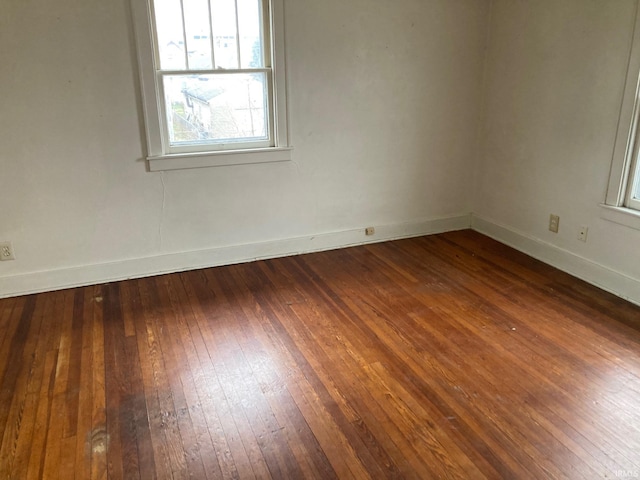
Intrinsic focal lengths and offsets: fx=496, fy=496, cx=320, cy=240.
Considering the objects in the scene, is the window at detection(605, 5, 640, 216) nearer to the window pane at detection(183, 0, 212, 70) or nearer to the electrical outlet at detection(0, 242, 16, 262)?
the window pane at detection(183, 0, 212, 70)

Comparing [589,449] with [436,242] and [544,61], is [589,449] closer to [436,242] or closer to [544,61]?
[436,242]

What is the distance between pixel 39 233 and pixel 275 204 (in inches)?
63.3

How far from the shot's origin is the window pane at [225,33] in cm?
325

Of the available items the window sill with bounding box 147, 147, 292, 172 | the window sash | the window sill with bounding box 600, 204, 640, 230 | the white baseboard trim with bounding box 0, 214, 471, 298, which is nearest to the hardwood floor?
the white baseboard trim with bounding box 0, 214, 471, 298

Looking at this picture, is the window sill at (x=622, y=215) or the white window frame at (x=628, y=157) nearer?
the white window frame at (x=628, y=157)

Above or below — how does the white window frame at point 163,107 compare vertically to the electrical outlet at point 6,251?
above

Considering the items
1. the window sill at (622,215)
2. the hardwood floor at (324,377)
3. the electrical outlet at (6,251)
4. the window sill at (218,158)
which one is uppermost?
the window sill at (218,158)

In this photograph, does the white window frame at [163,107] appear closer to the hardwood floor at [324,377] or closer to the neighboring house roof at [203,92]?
the neighboring house roof at [203,92]

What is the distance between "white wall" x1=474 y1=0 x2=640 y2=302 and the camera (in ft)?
10.3

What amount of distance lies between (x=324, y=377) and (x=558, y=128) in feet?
8.14

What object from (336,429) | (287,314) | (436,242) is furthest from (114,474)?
(436,242)

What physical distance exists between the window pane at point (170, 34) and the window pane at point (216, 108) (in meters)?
0.09

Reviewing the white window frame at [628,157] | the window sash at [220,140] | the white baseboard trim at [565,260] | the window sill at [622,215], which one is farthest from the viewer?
the window sash at [220,140]

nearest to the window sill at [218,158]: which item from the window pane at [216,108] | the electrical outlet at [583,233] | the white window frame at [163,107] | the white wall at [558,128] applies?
the white window frame at [163,107]
